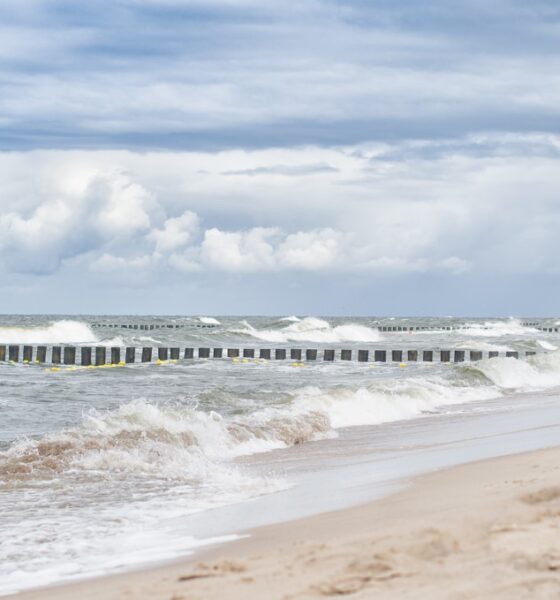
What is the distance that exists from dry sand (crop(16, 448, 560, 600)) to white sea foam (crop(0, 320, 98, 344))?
2158 inches

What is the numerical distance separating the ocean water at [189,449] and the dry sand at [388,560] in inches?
23.5

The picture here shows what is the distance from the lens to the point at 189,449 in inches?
435

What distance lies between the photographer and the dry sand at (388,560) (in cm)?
396

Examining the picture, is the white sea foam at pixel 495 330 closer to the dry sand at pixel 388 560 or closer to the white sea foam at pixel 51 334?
the white sea foam at pixel 51 334

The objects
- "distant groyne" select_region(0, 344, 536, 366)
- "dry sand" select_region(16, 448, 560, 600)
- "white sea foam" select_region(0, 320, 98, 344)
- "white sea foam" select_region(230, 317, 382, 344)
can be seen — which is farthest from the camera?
"white sea foam" select_region(230, 317, 382, 344)

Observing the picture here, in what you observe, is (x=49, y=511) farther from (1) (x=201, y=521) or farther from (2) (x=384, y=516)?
(2) (x=384, y=516)

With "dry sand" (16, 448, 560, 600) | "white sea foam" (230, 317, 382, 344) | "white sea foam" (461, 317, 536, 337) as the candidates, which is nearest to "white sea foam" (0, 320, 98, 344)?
"white sea foam" (230, 317, 382, 344)

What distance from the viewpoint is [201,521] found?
671 cm

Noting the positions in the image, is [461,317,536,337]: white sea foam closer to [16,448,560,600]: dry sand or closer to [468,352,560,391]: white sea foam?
[468,352,560,391]: white sea foam

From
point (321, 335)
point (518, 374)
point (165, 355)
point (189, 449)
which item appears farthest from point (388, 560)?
point (321, 335)

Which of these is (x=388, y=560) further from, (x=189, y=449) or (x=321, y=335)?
(x=321, y=335)

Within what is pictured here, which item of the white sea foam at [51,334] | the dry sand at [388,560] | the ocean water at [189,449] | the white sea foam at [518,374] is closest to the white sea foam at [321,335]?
the white sea foam at [51,334]

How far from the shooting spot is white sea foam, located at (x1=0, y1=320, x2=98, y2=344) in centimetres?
5972

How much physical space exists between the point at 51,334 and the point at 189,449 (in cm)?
5253
